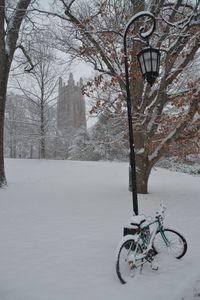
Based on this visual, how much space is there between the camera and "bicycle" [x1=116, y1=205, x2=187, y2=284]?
405cm

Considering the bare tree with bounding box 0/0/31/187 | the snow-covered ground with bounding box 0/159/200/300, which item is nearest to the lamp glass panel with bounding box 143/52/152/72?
the snow-covered ground with bounding box 0/159/200/300

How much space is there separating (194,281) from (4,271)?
8.64ft

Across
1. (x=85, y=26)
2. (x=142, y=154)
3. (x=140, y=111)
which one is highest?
(x=85, y=26)

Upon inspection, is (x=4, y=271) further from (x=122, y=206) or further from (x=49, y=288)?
(x=122, y=206)

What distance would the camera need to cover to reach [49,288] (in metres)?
3.67

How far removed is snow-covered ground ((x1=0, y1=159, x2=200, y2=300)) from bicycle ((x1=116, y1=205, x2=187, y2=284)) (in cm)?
14

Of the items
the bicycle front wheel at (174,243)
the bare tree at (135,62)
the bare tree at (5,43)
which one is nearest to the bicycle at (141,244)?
the bicycle front wheel at (174,243)

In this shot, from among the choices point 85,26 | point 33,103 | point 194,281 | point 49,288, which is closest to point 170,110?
point 85,26

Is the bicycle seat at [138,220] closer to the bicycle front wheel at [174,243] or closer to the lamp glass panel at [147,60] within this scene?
the bicycle front wheel at [174,243]

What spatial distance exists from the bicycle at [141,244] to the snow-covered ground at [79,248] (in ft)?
0.47

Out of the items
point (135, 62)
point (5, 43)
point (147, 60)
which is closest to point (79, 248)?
point (147, 60)

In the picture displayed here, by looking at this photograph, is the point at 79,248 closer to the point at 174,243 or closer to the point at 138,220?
the point at 138,220

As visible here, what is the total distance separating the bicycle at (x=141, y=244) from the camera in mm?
4055

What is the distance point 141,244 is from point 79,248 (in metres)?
1.27
